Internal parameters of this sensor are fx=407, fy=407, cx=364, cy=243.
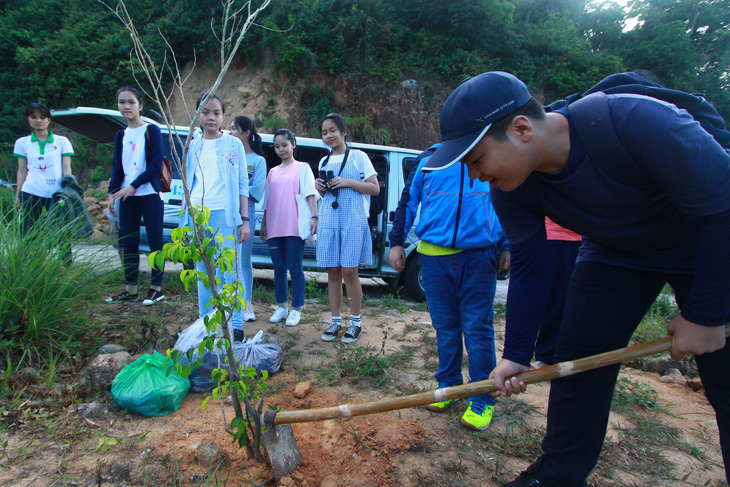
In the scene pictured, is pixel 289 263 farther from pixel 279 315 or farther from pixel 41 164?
pixel 41 164

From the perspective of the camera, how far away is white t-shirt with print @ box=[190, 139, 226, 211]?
284 centimetres

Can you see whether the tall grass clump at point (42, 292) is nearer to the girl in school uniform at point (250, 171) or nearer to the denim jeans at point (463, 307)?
the girl in school uniform at point (250, 171)

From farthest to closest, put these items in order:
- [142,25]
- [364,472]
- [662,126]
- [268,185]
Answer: [142,25], [268,185], [364,472], [662,126]

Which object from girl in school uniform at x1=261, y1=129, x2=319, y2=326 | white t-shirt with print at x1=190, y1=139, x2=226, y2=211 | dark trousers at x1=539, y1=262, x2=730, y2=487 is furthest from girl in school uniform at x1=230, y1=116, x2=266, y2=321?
dark trousers at x1=539, y1=262, x2=730, y2=487

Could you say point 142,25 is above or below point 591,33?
below

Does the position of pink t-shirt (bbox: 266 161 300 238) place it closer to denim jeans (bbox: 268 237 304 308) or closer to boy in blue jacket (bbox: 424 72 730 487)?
denim jeans (bbox: 268 237 304 308)

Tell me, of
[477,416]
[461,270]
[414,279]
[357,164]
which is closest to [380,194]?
[414,279]

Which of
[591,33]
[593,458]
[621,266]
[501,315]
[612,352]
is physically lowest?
[501,315]

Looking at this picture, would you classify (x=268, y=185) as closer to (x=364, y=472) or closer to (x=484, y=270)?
(x=484, y=270)

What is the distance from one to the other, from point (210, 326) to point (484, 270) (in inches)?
56.7

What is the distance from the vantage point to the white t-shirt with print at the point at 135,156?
3.57 meters

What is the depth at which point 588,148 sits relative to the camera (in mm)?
1291

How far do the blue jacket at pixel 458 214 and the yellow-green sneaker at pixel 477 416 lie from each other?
0.87 m

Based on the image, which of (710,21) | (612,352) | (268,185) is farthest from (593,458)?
(710,21)
